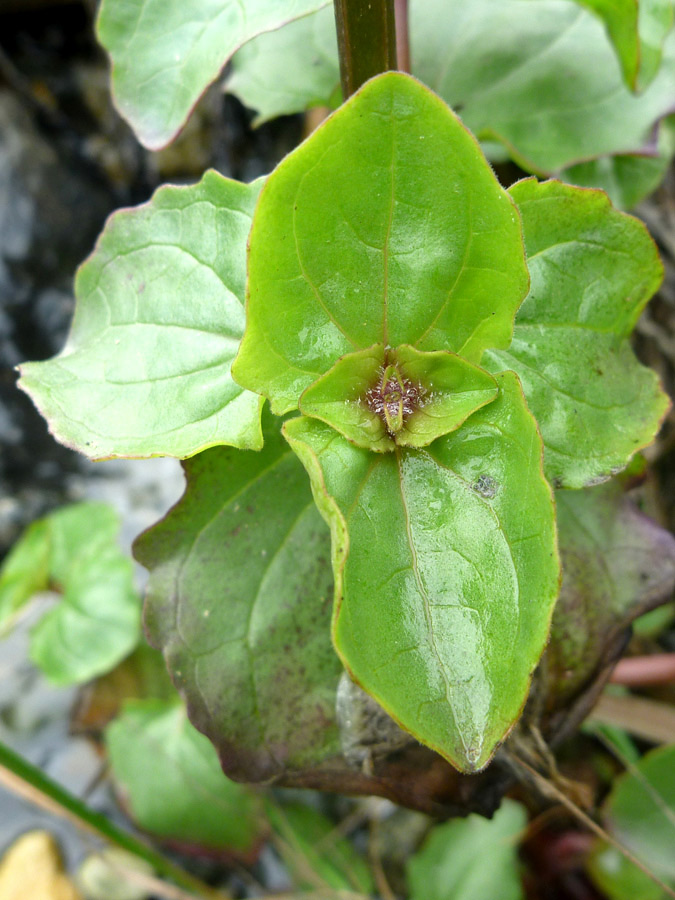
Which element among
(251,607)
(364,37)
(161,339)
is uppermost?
(364,37)

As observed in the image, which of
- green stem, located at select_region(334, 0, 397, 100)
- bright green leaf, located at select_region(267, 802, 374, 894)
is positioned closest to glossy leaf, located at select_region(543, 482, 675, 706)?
green stem, located at select_region(334, 0, 397, 100)

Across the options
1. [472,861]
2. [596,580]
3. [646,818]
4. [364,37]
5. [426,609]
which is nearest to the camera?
[426,609]

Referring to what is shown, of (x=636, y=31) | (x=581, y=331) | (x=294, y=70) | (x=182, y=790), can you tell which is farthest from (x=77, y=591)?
(x=636, y=31)

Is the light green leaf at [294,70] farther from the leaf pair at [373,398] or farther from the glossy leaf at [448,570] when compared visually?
the glossy leaf at [448,570]

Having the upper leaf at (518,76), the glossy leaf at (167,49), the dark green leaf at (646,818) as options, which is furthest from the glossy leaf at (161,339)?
the dark green leaf at (646,818)

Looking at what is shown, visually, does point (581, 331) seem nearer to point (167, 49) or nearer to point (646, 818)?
point (167, 49)
